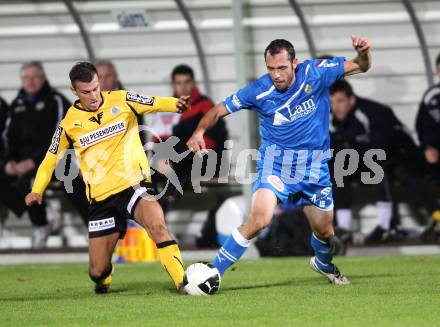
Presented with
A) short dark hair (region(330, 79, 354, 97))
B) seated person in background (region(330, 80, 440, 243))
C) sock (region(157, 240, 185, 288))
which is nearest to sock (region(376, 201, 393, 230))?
seated person in background (region(330, 80, 440, 243))

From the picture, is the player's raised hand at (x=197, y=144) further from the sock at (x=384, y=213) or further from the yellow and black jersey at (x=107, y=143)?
the sock at (x=384, y=213)

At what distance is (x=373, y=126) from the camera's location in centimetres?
1389

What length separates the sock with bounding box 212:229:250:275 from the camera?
28.9 ft

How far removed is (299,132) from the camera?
30.5 feet

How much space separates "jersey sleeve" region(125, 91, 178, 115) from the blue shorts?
34.3 inches

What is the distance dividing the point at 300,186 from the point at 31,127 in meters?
6.07

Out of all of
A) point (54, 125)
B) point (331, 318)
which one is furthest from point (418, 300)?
point (54, 125)

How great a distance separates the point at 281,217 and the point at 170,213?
2.47m

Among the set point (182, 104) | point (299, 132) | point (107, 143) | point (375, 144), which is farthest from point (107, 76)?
point (299, 132)

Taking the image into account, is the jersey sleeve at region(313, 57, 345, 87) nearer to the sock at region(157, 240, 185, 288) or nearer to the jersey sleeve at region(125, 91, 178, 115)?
the jersey sleeve at region(125, 91, 178, 115)

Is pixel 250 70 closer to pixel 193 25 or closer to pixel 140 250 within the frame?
pixel 193 25

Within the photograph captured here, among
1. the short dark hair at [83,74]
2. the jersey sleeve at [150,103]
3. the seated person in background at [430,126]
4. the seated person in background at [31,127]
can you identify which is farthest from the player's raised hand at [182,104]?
the seated person in background at [31,127]

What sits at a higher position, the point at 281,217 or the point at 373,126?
the point at 373,126

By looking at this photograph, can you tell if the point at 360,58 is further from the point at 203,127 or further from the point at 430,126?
the point at 430,126
